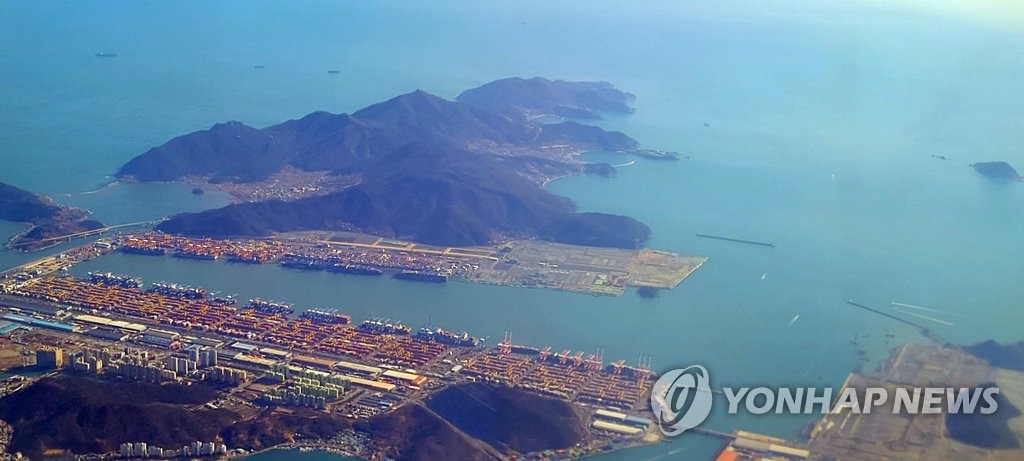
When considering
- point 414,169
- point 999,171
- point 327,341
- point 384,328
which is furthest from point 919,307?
point 999,171

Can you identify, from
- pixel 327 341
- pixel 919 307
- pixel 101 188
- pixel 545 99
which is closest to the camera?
pixel 327 341

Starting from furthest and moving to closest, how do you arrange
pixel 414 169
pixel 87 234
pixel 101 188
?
pixel 414 169 → pixel 101 188 → pixel 87 234

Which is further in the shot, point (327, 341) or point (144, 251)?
point (144, 251)

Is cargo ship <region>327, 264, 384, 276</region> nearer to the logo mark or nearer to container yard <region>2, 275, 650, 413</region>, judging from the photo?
container yard <region>2, 275, 650, 413</region>

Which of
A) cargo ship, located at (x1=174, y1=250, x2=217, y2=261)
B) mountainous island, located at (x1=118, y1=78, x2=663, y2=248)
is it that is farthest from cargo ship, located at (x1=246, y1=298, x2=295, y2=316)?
mountainous island, located at (x1=118, y1=78, x2=663, y2=248)

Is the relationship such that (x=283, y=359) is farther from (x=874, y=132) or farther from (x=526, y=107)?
(x=874, y=132)

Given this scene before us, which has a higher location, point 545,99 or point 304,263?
point 545,99

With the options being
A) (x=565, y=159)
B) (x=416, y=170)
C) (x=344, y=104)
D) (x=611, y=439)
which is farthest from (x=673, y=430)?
(x=344, y=104)

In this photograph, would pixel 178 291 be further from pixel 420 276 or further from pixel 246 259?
pixel 420 276
